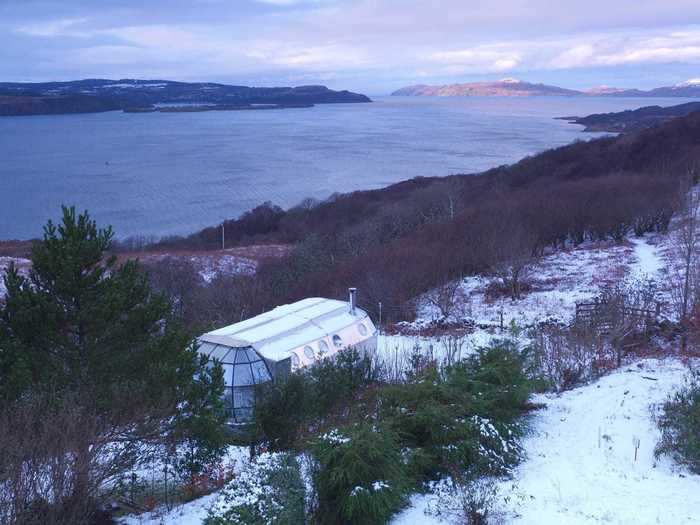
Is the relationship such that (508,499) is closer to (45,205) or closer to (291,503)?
(291,503)

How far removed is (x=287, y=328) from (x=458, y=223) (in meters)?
17.8

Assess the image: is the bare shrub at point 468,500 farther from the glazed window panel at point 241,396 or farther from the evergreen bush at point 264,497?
the glazed window panel at point 241,396

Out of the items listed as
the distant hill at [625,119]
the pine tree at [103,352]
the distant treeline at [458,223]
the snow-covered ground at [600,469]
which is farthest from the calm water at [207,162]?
the snow-covered ground at [600,469]

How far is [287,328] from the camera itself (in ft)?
41.9

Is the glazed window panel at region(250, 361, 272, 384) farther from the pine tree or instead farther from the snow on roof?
the pine tree

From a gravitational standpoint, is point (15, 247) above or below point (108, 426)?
below

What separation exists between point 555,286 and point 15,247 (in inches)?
1162

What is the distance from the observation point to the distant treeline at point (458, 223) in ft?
75.9

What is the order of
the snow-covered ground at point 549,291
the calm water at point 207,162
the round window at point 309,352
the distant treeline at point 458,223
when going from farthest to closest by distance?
the calm water at point 207,162
the distant treeline at point 458,223
the snow-covered ground at point 549,291
the round window at point 309,352

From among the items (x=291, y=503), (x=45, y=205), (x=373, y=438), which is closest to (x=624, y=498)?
(x=373, y=438)

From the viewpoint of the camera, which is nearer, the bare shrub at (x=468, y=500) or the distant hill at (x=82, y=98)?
the bare shrub at (x=468, y=500)

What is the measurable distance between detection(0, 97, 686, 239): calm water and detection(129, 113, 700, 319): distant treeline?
348 inches

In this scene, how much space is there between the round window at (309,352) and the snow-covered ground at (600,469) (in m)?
4.03

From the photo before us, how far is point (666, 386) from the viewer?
10.7 m
